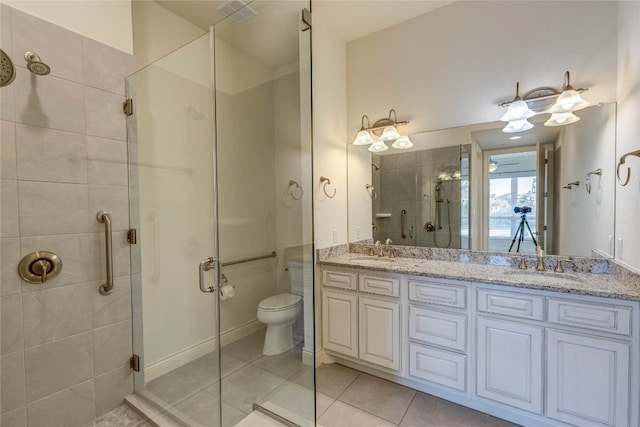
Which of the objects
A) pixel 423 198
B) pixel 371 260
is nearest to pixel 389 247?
pixel 371 260

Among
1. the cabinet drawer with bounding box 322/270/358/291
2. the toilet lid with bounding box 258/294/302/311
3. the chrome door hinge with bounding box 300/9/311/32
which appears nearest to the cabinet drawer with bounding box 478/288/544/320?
the cabinet drawer with bounding box 322/270/358/291

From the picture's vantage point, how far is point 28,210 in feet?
4.79

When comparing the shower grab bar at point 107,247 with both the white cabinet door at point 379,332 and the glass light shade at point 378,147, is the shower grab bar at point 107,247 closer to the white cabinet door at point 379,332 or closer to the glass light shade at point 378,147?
the white cabinet door at point 379,332

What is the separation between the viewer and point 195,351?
213 cm

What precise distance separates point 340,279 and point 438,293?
770mm

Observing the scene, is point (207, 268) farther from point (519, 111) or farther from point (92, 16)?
point (519, 111)

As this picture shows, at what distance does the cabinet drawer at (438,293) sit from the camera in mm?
1815

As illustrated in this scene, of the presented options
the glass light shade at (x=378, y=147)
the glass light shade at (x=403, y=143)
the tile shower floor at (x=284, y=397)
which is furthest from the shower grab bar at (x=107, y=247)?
the glass light shade at (x=403, y=143)

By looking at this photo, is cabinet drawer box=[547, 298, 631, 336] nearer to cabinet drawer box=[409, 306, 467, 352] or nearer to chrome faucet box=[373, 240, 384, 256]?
cabinet drawer box=[409, 306, 467, 352]

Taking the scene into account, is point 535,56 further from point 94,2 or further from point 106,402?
point 106,402

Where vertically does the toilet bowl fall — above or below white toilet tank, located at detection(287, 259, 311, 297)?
below

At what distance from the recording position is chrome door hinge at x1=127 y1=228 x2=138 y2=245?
1.88 meters

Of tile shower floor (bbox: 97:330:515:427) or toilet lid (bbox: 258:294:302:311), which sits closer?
tile shower floor (bbox: 97:330:515:427)

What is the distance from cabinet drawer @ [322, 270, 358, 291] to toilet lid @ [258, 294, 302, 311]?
0.49 meters
